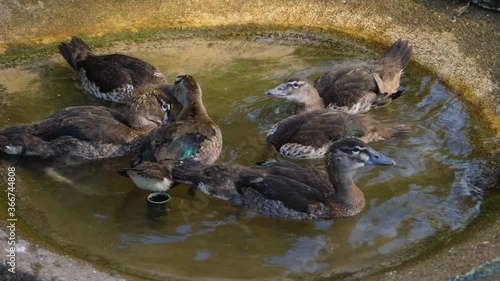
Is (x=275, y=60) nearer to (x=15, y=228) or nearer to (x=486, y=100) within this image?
(x=486, y=100)

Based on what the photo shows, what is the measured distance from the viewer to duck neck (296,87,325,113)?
11086 millimetres

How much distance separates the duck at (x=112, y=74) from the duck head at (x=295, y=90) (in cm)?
144

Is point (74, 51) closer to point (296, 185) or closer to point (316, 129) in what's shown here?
point (316, 129)

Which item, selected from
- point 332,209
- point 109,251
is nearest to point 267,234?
point 332,209

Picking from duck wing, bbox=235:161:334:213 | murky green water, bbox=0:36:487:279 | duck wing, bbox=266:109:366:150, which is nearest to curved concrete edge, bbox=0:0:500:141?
murky green water, bbox=0:36:487:279

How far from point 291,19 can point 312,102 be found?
2440 millimetres

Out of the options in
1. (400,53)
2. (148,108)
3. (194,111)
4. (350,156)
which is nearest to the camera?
(350,156)

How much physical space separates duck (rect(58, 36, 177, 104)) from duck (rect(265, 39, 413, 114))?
1699 millimetres

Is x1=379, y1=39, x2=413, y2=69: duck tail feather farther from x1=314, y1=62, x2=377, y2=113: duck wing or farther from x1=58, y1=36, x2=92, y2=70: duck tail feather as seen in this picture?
x1=58, y1=36, x2=92, y2=70: duck tail feather

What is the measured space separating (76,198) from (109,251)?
1.25 metres

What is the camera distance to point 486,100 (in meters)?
10.8

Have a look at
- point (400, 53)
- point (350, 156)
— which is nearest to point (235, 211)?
point (350, 156)

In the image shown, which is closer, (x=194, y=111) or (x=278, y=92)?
(x=194, y=111)

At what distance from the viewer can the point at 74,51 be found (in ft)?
39.5
